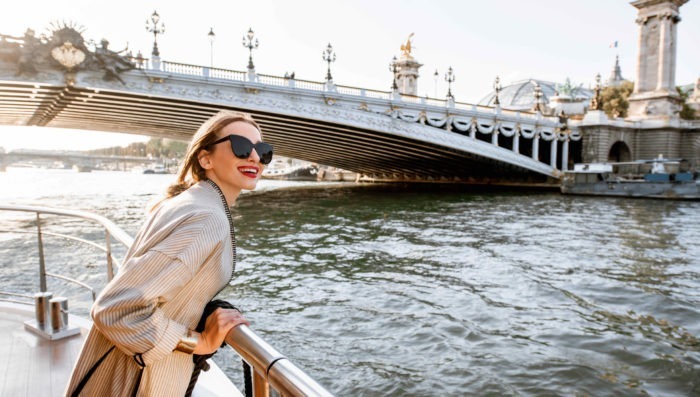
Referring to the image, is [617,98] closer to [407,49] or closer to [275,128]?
[407,49]

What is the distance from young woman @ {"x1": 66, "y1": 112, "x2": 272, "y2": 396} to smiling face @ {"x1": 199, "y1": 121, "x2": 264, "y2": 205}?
0.08 meters

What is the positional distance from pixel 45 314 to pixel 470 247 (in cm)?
1057

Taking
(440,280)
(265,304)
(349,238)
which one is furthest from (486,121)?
(265,304)

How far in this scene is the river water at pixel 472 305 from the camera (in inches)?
217

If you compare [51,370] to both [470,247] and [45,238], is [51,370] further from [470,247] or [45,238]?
[45,238]

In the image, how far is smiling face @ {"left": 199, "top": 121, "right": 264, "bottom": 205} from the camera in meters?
1.86

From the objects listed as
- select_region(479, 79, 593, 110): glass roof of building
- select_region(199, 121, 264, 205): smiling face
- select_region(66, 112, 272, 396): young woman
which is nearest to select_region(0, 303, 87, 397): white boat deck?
select_region(66, 112, 272, 396): young woman

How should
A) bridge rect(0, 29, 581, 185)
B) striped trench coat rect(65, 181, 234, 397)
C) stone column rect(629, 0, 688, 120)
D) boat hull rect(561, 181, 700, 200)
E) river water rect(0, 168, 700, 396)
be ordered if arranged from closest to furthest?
striped trench coat rect(65, 181, 234, 397), river water rect(0, 168, 700, 396), bridge rect(0, 29, 581, 185), boat hull rect(561, 181, 700, 200), stone column rect(629, 0, 688, 120)

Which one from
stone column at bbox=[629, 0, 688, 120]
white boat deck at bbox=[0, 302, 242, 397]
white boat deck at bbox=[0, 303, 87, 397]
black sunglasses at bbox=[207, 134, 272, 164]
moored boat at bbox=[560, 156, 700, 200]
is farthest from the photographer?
stone column at bbox=[629, 0, 688, 120]

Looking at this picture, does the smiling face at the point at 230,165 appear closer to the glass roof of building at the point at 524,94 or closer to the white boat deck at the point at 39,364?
A: the white boat deck at the point at 39,364

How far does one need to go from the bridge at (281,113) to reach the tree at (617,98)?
23557mm

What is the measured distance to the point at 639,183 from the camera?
29.7 meters

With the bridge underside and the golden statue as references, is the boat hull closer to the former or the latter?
the bridge underside

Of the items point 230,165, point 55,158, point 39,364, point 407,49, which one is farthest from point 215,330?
point 55,158
